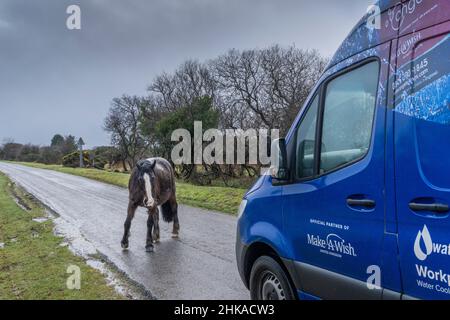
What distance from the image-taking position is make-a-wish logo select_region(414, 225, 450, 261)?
222cm

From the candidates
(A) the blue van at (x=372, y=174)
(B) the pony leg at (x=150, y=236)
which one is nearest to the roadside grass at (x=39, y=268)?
(B) the pony leg at (x=150, y=236)

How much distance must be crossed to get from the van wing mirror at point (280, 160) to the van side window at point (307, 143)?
0.36 ft

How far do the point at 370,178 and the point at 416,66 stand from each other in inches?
30.8

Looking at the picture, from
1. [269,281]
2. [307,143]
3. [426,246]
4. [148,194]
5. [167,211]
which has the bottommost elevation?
[167,211]

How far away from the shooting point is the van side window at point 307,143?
3.42m

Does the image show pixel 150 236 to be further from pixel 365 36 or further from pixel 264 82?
pixel 264 82

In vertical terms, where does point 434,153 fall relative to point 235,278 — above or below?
above

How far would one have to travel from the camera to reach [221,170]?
2328 centimetres

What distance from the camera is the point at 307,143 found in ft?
11.5

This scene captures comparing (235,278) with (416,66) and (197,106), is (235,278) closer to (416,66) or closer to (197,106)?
(416,66)

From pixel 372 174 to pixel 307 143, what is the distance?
0.87m

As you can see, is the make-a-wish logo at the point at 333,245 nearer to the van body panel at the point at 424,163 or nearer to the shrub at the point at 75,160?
the van body panel at the point at 424,163

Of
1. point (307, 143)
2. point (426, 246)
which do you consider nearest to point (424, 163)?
point (426, 246)

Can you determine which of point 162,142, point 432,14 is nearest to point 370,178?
point 432,14
